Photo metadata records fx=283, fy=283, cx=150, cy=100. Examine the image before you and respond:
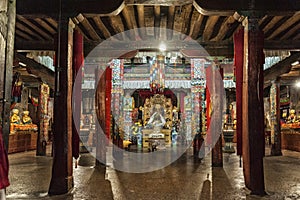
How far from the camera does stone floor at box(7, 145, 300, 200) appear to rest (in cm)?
498

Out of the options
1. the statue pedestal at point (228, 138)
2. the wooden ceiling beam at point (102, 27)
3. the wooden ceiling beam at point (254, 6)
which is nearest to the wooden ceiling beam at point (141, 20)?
the wooden ceiling beam at point (102, 27)

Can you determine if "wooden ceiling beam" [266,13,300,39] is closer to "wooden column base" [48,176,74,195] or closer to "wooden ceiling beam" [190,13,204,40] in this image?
"wooden ceiling beam" [190,13,204,40]

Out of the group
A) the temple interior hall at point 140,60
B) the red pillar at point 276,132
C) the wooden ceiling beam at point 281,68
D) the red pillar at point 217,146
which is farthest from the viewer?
the red pillar at point 276,132

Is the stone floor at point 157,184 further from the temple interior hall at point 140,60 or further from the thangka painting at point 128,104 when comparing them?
the thangka painting at point 128,104

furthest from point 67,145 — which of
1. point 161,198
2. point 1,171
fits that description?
point 1,171

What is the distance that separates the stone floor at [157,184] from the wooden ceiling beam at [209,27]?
3.80m

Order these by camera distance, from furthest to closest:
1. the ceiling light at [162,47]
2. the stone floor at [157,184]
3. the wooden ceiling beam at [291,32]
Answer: the ceiling light at [162,47]
the wooden ceiling beam at [291,32]
the stone floor at [157,184]

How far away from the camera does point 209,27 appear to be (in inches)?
290

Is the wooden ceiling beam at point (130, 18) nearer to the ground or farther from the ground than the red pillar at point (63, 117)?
farther from the ground

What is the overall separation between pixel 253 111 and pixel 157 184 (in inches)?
96.9

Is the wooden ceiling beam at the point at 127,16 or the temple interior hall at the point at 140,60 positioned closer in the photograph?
the temple interior hall at the point at 140,60

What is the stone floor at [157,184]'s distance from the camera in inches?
196

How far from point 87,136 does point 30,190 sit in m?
12.3

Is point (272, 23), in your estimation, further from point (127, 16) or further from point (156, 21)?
point (127, 16)
